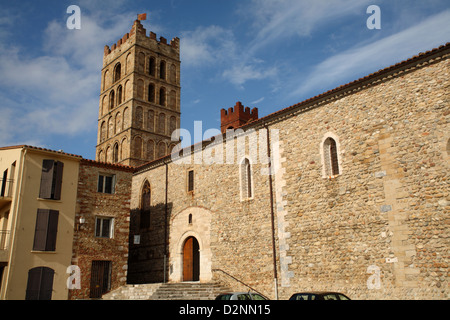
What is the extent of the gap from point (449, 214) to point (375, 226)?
251 centimetres

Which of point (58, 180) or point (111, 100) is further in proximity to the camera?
point (111, 100)

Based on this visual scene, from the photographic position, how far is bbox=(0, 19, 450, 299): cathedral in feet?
45.3

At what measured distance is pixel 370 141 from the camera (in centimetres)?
1542

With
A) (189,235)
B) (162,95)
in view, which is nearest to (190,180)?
(189,235)

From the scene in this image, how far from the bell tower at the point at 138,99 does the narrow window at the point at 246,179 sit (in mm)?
20220

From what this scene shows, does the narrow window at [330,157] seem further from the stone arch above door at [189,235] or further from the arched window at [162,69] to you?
the arched window at [162,69]

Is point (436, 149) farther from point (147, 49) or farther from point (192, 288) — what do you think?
point (147, 49)

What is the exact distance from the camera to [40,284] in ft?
58.1

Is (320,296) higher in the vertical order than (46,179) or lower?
lower

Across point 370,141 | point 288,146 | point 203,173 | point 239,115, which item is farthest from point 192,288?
point 239,115

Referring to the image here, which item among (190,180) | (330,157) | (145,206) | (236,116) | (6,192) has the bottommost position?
(6,192)

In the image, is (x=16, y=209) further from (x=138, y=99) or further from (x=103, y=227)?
(x=138, y=99)

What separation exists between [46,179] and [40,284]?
15.5 ft

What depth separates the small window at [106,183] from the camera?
845 inches
